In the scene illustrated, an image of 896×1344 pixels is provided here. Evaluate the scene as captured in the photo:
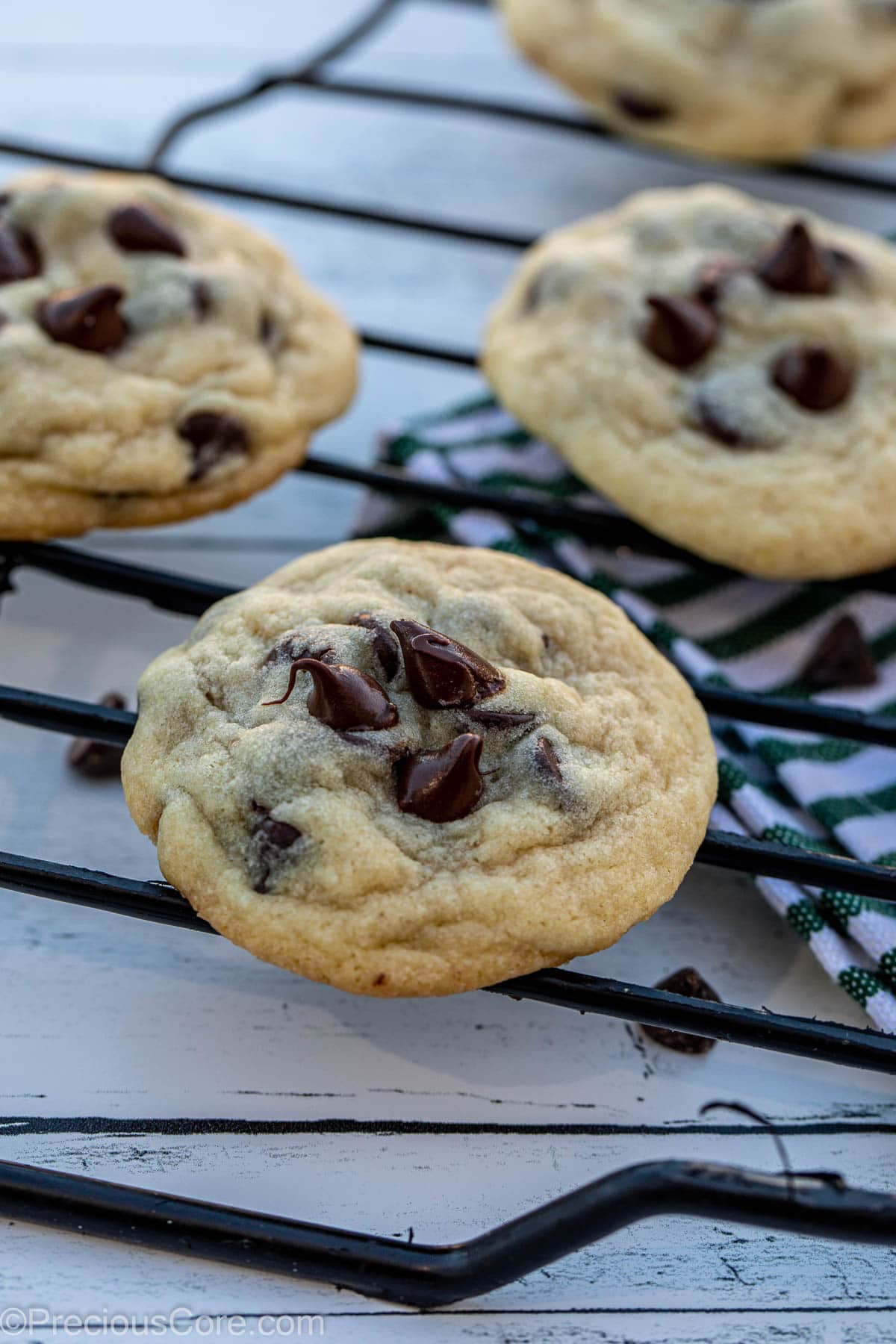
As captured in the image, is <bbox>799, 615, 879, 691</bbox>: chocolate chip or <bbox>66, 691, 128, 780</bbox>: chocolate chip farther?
<bbox>799, 615, 879, 691</bbox>: chocolate chip

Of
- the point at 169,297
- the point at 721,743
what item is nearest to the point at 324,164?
the point at 169,297

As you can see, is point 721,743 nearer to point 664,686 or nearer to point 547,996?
point 664,686

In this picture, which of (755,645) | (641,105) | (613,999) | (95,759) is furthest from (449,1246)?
(641,105)

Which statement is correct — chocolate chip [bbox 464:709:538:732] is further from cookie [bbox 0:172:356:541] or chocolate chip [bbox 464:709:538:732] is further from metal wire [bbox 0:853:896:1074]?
cookie [bbox 0:172:356:541]

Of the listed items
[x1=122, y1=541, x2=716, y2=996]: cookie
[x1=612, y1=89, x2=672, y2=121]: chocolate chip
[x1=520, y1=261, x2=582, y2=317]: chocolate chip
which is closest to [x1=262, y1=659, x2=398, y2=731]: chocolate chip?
[x1=122, y1=541, x2=716, y2=996]: cookie

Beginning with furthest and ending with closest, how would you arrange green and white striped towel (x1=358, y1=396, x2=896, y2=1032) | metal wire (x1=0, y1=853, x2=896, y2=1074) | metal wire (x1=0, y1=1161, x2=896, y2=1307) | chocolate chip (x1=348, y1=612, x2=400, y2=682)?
green and white striped towel (x1=358, y1=396, x2=896, y2=1032), chocolate chip (x1=348, y1=612, x2=400, y2=682), metal wire (x1=0, y1=853, x2=896, y2=1074), metal wire (x1=0, y1=1161, x2=896, y2=1307)

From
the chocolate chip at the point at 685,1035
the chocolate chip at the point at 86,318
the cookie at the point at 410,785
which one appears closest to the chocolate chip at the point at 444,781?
the cookie at the point at 410,785
